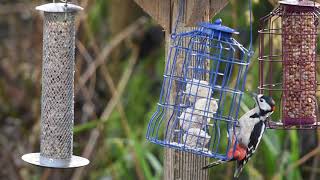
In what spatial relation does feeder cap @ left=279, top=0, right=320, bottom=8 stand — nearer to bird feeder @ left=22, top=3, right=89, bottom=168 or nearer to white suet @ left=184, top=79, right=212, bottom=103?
white suet @ left=184, top=79, right=212, bottom=103

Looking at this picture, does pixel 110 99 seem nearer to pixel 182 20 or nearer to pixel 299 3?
pixel 299 3

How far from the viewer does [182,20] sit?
345cm

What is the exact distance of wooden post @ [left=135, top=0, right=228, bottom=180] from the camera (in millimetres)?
3426

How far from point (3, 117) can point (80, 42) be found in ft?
4.66

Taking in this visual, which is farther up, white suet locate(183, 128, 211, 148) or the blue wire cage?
the blue wire cage

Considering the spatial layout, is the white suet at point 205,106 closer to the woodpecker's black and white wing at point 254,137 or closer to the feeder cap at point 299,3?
the woodpecker's black and white wing at point 254,137

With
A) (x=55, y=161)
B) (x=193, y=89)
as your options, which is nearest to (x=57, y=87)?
(x=55, y=161)

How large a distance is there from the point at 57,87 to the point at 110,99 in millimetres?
3060

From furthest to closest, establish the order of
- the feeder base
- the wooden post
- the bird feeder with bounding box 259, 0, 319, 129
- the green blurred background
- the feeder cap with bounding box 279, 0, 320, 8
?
the green blurred background
the bird feeder with bounding box 259, 0, 319, 129
the feeder cap with bounding box 279, 0, 320, 8
the feeder base
the wooden post

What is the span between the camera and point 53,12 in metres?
3.58

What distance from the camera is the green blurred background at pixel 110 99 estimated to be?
18.1 feet

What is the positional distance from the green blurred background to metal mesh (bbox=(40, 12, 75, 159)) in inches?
61.8

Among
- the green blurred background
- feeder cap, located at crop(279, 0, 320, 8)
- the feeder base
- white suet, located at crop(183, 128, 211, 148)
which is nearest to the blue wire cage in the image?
white suet, located at crop(183, 128, 211, 148)

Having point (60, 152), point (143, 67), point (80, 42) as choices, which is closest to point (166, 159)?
point (60, 152)
